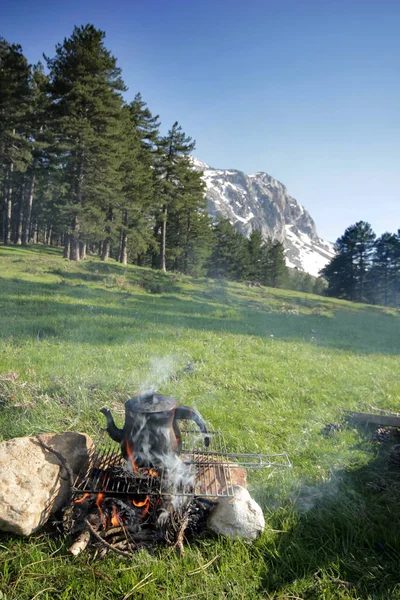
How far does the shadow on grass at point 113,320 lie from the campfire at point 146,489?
5.11m

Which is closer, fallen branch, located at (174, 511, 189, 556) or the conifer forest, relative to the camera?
fallen branch, located at (174, 511, 189, 556)

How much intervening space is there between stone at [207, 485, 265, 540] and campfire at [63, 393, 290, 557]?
0.10 m

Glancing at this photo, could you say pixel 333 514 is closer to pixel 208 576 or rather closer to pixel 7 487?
pixel 208 576

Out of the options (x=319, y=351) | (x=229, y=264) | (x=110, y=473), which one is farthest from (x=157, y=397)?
(x=229, y=264)

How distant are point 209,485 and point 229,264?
188 ft

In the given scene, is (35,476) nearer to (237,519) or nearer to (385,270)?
(237,519)

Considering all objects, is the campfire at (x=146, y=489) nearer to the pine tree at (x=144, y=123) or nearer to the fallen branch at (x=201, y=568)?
the fallen branch at (x=201, y=568)

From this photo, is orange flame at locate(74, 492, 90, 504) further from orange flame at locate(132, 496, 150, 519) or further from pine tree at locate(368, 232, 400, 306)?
pine tree at locate(368, 232, 400, 306)

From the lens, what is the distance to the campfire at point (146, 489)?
262 centimetres

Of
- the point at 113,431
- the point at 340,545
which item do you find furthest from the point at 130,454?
the point at 340,545

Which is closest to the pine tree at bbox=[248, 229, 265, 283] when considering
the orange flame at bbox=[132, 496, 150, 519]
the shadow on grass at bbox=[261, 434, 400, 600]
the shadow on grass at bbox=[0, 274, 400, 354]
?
the shadow on grass at bbox=[0, 274, 400, 354]

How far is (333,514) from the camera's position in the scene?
10.0 ft

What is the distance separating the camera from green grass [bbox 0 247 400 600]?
237 cm

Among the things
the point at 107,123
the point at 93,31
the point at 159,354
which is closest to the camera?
the point at 159,354
